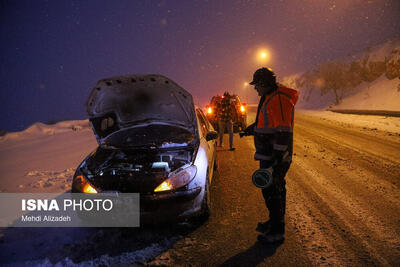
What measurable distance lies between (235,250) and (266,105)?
1765 millimetres

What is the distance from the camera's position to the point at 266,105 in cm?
236

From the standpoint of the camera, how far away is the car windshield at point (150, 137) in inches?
129

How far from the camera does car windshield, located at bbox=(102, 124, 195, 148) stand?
3286 millimetres

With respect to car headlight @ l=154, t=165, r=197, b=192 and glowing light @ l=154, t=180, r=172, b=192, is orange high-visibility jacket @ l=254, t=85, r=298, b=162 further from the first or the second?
glowing light @ l=154, t=180, r=172, b=192

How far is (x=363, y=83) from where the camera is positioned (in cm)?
2648

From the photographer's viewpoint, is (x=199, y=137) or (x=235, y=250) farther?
(x=199, y=137)

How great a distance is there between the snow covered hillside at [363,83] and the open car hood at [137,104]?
1895 cm

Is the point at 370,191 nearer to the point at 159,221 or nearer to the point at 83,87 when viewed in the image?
the point at 159,221

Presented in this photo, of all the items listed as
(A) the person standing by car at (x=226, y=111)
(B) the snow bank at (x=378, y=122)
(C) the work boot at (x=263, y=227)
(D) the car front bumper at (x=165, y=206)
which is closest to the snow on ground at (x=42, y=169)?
(D) the car front bumper at (x=165, y=206)

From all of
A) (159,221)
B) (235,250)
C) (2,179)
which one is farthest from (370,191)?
(2,179)

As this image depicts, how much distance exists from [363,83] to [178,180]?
3308 centimetres

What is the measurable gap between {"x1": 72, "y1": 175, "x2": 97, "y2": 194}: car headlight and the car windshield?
0.76 m

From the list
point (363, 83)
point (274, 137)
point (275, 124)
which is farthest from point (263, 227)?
point (363, 83)

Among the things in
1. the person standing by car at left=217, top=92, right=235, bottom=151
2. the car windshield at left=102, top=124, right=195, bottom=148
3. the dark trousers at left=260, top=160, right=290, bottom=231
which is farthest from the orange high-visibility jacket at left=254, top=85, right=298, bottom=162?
the person standing by car at left=217, top=92, right=235, bottom=151
